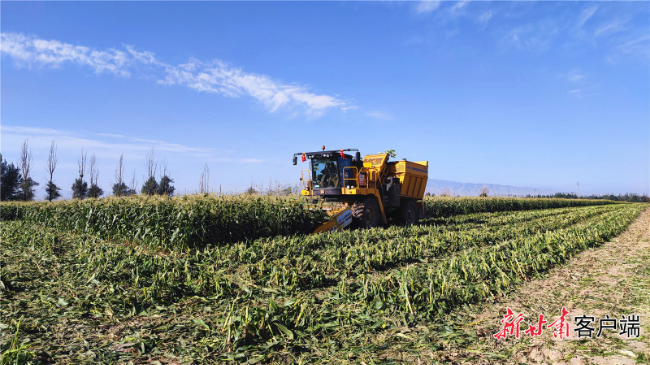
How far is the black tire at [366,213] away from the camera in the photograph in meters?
11.8

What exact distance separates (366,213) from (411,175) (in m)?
3.69

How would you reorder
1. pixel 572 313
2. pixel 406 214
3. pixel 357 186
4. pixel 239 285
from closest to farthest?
pixel 572 313 < pixel 239 285 < pixel 357 186 < pixel 406 214

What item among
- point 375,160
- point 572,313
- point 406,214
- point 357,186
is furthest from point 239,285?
point 406,214

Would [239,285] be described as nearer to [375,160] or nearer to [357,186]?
[357,186]

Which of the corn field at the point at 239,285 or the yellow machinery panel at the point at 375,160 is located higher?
the yellow machinery panel at the point at 375,160

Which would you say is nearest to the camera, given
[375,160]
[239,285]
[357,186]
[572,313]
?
[572,313]

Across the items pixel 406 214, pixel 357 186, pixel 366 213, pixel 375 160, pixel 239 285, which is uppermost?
pixel 375 160

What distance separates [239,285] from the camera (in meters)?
5.45

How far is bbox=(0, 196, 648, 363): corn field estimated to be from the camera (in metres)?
3.73

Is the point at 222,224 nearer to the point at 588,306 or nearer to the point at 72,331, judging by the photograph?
the point at 72,331

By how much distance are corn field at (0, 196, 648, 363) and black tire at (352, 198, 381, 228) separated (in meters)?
1.46

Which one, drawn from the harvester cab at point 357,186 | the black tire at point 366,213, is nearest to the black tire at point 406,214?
the harvester cab at point 357,186

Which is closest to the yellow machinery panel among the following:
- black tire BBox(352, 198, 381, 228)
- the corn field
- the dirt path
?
black tire BBox(352, 198, 381, 228)

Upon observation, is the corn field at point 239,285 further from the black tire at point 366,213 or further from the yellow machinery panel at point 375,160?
the yellow machinery panel at point 375,160
